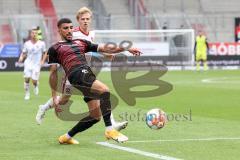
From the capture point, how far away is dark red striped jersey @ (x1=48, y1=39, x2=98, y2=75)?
11789 millimetres

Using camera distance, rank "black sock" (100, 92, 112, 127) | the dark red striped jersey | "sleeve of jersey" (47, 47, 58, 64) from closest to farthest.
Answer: "black sock" (100, 92, 112, 127), the dark red striped jersey, "sleeve of jersey" (47, 47, 58, 64)

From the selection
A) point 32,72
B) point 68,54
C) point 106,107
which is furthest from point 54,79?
point 32,72

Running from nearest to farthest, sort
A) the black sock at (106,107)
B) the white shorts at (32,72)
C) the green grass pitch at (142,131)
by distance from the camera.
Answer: the green grass pitch at (142,131) → the black sock at (106,107) → the white shorts at (32,72)

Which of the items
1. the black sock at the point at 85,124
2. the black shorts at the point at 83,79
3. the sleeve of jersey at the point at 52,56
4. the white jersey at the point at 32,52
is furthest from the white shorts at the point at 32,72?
the black shorts at the point at 83,79

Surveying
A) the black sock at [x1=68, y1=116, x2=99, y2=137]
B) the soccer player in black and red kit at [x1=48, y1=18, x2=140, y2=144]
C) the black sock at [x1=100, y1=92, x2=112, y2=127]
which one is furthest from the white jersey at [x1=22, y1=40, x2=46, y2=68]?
the black sock at [x1=100, y1=92, x2=112, y2=127]

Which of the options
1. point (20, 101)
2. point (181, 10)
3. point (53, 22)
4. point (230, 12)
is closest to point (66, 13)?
point (53, 22)

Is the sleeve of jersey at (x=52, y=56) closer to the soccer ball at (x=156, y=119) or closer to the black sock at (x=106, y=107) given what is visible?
the black sock at (x=106, y=107)

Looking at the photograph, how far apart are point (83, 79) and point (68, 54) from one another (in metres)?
0.56

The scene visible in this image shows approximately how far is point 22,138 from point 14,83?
60.7 ft

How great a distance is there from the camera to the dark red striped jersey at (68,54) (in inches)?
464

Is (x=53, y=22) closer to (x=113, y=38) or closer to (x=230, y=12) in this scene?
(x=113, y=38)

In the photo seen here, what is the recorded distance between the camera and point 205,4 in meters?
54.7

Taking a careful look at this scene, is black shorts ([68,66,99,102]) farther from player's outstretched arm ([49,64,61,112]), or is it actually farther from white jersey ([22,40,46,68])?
white jersey ([22,40,46,68])

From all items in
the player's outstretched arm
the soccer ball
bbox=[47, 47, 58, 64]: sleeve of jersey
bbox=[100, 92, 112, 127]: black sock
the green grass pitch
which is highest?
bbox=[47, 47, 58, 64]: sleeve of jersey
